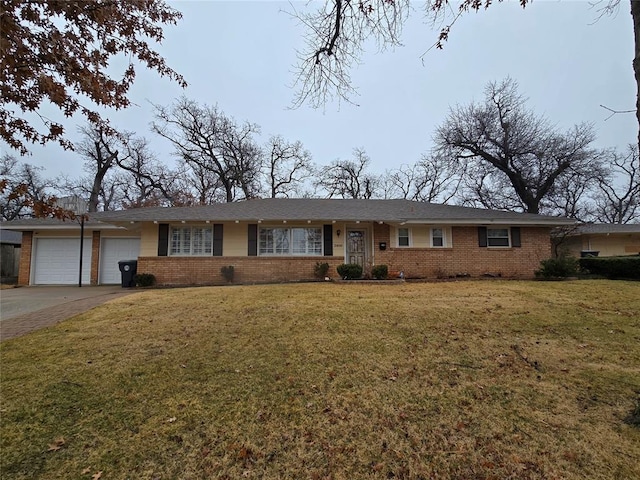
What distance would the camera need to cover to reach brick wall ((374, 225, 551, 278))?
13820 millimetres

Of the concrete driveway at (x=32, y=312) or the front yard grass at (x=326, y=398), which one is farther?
the concrete driveway at (x=32, y=312)

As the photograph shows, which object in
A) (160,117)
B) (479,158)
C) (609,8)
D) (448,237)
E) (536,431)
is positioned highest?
(160,117)

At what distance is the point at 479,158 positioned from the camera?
987 inches

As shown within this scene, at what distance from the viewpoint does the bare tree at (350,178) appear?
111ft

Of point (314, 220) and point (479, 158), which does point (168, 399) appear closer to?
point (314, 220)

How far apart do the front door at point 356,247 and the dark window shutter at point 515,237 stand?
21.1 ft

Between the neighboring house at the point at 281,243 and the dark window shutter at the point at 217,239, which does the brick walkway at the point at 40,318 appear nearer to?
the neighboring house at the point at 281,243

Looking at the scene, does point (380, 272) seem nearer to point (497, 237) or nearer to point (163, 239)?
point (497, 237)

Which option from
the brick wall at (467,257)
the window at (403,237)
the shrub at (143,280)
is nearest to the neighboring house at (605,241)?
the brick wall at (467,257)

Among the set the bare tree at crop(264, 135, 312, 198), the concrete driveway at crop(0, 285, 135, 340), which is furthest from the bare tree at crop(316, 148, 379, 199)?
the concrete driveway at crop(0, 285, 135, 340)

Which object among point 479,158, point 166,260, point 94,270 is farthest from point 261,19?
point 479,158

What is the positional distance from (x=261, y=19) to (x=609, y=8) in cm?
475

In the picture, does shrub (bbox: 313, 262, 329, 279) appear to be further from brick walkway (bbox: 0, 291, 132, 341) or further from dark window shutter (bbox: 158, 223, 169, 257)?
brick walkway (bbox: 0, 291, 132, 341)

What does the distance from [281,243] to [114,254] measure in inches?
311
